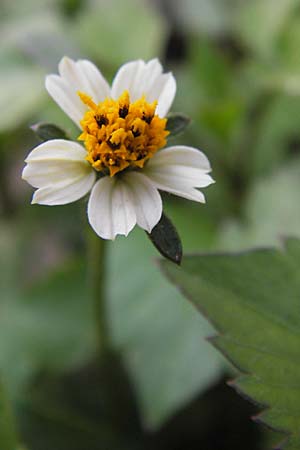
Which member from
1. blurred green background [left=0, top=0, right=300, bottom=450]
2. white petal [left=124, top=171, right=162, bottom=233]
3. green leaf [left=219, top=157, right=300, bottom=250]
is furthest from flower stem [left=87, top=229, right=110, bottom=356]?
green leaf [left=219, top=157, right=300, bottom=250]

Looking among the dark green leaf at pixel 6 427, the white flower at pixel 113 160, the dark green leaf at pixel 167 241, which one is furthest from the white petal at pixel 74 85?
the dark green leaf at pixel 6 427

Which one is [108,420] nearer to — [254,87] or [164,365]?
[164,365]

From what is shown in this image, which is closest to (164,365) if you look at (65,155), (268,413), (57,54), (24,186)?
(268,413)

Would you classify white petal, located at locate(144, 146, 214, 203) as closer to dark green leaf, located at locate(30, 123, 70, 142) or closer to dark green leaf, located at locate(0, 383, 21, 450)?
dark green leaf, located at locate(30, 123, 70, 142)

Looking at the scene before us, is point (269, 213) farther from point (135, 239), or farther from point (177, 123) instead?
point (177, 123)

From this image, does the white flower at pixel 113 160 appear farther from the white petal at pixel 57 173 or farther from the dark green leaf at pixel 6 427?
the dark green leaf at pixel 6 427

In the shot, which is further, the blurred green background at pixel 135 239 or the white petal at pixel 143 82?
the blurred green background at pixel 135 239
